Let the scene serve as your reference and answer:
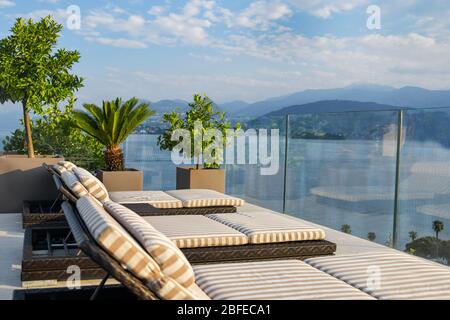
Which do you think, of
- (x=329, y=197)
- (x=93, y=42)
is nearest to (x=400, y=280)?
(x=329, y=197)

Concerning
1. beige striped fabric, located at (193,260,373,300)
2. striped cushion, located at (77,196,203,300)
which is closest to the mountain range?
beige striped fabric, located at (193,260,373,300)

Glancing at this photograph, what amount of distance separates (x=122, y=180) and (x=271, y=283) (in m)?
5.80

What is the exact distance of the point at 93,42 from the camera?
10641 mm

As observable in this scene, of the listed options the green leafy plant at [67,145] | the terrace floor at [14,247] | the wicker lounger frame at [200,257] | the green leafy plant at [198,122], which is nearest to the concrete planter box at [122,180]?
the green leafy plant at [198,122]

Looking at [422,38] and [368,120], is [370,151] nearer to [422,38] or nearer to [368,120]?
[368,120]

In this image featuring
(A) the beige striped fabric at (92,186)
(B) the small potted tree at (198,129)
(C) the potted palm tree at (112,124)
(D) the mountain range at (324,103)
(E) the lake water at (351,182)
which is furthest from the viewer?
(D) the mountain range at (324,103)

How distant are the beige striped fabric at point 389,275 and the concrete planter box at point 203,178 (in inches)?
210

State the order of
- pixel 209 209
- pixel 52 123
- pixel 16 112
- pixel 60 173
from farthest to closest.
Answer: pixel 52 123, pixel 16 112, pixel 209 209, pixel 60 173

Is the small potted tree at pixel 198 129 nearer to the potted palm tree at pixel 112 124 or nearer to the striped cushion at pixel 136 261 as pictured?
the potted palm tree at pixel 112 124

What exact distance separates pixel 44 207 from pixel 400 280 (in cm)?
506

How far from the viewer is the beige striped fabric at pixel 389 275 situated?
101 inches

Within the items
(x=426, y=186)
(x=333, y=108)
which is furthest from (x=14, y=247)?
(x=333, y=108)

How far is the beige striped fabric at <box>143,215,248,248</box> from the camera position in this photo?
3.88m

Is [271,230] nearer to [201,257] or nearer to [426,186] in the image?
[201,257]
